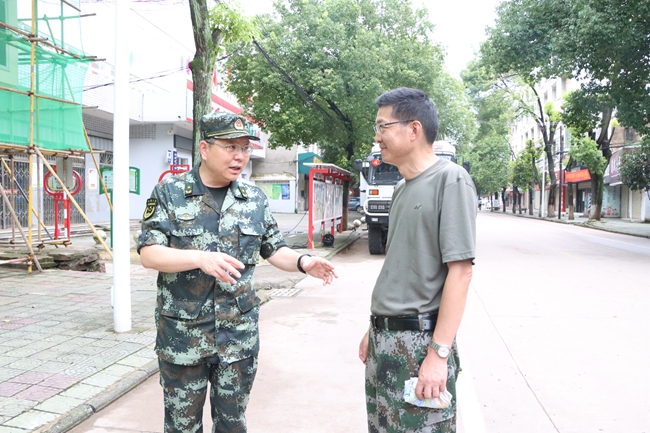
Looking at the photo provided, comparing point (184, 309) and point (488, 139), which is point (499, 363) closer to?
point (184, 309)

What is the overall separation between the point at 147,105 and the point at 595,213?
80.8 feet

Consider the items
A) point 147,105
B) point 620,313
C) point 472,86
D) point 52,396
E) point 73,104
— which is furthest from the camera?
point 472,86

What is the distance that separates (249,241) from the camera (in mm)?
2480

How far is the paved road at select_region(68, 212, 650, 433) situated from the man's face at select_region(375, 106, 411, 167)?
2.09 metres

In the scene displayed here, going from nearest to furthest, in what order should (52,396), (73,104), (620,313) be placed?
(52,396)
(620,313)
(73,104)

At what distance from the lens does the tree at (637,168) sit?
24000mm

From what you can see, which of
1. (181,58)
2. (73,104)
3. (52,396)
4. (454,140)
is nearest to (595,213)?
(454,140)

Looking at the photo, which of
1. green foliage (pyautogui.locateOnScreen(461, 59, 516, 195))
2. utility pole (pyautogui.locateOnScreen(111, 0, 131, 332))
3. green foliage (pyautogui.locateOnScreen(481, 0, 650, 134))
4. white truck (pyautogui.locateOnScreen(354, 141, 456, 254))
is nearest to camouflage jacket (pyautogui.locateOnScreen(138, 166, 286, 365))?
utility pole (pyautogui.locateOnScreen(111, 0, 131, 332))

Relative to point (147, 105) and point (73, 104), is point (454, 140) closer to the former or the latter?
point (147, 105)

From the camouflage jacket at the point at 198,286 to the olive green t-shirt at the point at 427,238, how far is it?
0.67 m

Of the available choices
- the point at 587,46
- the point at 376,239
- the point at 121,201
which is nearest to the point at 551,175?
the point at 587,46

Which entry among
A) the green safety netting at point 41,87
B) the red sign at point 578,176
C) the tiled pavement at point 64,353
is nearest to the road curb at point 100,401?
the tiled pavement at point 64,353

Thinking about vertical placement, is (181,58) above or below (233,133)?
above

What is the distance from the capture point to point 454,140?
94.5 feet
